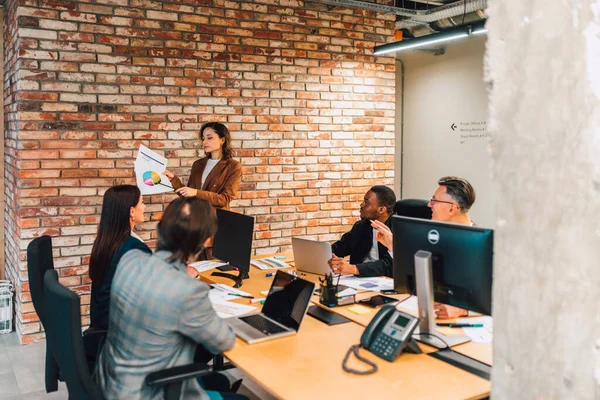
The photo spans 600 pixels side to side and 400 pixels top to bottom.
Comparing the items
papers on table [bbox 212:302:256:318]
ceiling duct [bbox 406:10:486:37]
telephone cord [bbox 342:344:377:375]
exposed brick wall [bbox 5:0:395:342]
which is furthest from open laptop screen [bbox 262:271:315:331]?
ceiling duct [bbox 406:10:486:37]

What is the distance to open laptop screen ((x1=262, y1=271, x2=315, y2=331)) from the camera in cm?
239

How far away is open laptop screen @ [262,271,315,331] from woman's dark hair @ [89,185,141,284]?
0.78 metres

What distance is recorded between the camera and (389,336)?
2146mm

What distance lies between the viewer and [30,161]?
415 centimetres

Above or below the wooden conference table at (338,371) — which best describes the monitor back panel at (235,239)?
above

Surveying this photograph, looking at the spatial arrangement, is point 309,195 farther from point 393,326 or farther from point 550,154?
point 550,154

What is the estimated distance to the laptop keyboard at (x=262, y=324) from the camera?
2.40m

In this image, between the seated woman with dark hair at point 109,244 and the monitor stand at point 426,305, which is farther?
the seated woman with dark hair at point 109,244

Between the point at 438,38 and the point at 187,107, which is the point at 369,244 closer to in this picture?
the point at 438,38

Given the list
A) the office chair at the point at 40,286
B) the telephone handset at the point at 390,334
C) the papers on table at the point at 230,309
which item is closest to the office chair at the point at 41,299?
the office chair at the point at 40,286

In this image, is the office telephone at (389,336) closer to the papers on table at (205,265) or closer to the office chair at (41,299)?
the office chair at (41,299)

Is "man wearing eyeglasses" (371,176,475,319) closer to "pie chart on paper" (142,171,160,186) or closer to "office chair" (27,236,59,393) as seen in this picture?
"office chair" (27,236,59,393)

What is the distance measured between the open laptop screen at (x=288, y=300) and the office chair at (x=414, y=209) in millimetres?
1935

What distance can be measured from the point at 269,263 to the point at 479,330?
1.70 meters
